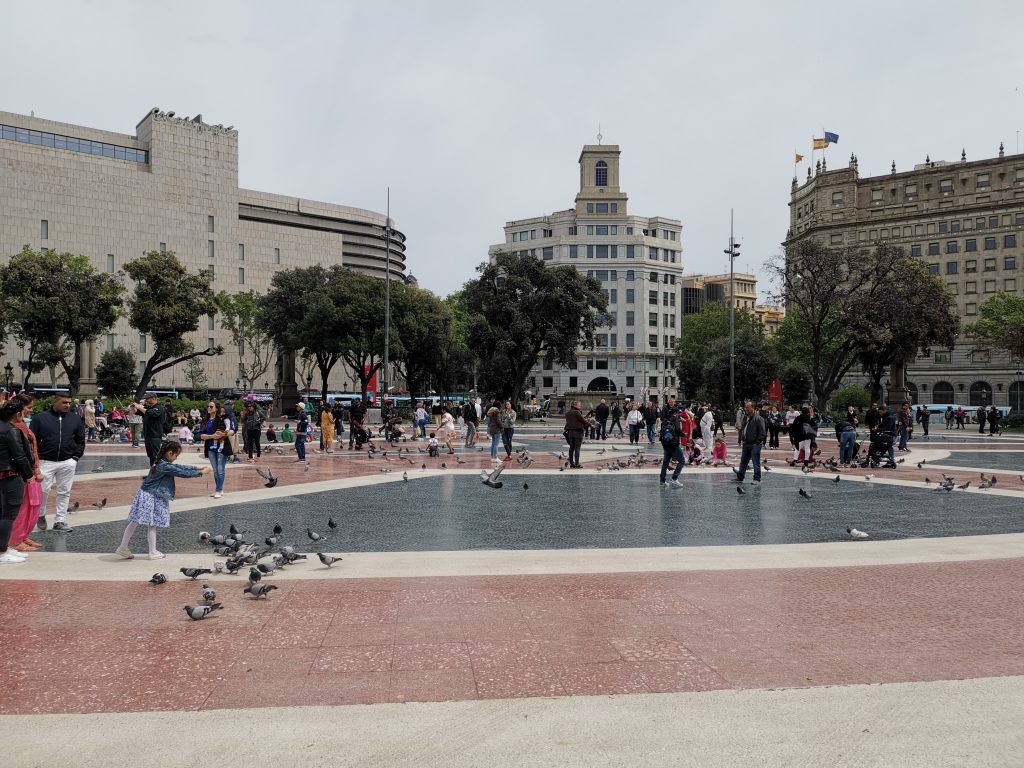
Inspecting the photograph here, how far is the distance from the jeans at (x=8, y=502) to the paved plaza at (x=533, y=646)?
37 centimetres

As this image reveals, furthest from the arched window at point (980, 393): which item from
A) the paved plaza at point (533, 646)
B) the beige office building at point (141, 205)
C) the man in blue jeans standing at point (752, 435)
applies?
the paved plaza at point (533, 646)

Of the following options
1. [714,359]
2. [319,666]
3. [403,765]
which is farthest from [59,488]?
[714,359]

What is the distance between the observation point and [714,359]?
5759cm

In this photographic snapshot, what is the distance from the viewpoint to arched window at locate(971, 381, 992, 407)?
7888 centimetres

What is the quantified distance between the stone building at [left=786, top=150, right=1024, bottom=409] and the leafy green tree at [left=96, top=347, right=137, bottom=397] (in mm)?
71325

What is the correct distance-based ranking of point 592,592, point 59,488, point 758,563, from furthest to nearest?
point 59,488 → point 758,563 → point 592,592

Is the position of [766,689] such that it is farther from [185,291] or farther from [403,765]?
[185,291]

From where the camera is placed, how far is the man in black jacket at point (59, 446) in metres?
10.0

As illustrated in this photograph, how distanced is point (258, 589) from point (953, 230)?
9434 centimetres

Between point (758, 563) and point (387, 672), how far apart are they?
4.81 m

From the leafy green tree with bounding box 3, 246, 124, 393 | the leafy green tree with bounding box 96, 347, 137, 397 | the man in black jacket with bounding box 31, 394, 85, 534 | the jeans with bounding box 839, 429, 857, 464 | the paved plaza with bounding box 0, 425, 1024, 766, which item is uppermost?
the leafy green tree with bounding box 3, 246, 124, 393

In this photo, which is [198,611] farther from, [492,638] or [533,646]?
[533,646]

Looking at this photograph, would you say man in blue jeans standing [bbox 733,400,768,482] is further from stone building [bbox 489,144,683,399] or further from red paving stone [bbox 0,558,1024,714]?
stone building [bbox 489,144,683,399]

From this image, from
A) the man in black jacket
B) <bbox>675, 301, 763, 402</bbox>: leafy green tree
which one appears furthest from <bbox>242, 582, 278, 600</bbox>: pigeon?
<bbox>675, 301, 763, 402</bbox>: leafy green tree
